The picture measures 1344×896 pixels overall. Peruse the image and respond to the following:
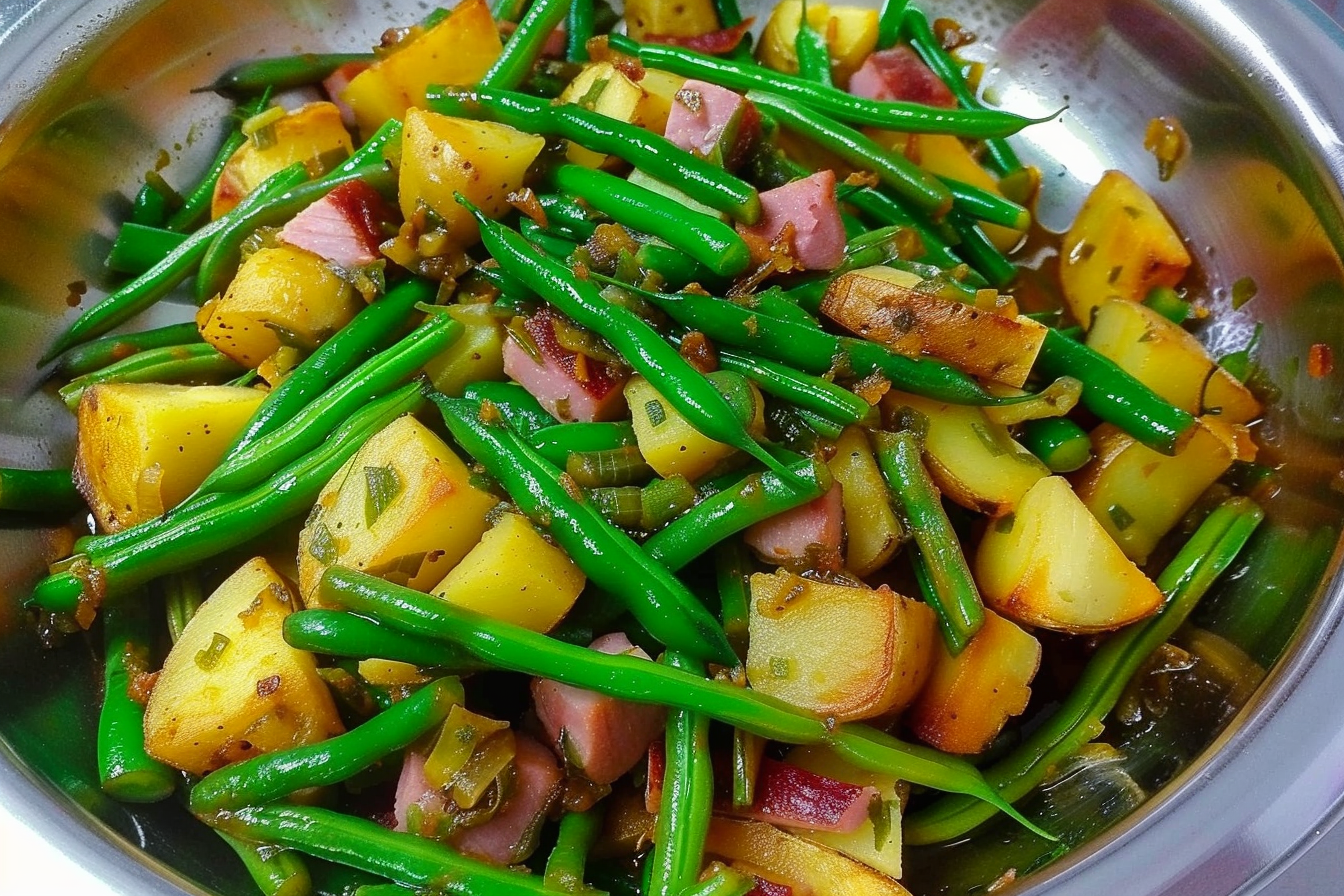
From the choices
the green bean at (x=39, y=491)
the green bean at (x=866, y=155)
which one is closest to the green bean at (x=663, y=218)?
the green bean at (x=866, y=155)

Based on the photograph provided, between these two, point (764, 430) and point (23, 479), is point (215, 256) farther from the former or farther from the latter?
point (764, 430)

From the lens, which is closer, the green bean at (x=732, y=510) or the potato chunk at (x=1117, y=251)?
the green bean at (x=732, y=510)

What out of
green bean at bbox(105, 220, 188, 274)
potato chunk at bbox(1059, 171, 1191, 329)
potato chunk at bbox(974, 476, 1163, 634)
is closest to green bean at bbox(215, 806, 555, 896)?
potato chunk at bbox(974, 476, 1163, 634)

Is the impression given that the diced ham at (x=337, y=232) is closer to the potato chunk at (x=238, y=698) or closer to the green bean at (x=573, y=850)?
the potato chunk at (x=238, y=698)

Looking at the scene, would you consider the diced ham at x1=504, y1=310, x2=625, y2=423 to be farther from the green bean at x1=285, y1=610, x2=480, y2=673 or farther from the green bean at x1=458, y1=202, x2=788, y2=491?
the green bean at x1=285, y1=610, x2=480, y2=673

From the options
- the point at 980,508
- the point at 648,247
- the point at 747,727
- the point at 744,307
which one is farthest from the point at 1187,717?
the point at 648,247

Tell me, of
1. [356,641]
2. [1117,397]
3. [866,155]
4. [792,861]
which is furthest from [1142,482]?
[356,641]
